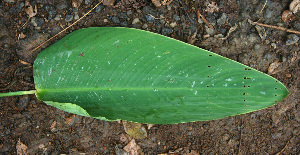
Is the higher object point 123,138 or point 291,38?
point 291,38

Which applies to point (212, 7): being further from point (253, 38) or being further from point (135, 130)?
point (135, 130)

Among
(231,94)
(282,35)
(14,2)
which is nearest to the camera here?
(231,94)

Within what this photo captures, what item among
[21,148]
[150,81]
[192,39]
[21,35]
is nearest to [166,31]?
[192,39]

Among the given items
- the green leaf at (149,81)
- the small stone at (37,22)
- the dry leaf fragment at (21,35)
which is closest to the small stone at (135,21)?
the green leaf at (149,81)

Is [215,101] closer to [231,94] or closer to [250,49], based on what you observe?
[231,94]

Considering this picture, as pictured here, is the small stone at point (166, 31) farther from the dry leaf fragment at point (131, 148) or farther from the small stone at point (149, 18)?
the dry leaf fragment at point (131, 148)

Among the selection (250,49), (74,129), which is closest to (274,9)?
(250,49)

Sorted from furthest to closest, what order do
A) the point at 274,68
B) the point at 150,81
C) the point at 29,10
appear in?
1. the point at 274,68
2. the point at 29,10
3. the point at 150,81

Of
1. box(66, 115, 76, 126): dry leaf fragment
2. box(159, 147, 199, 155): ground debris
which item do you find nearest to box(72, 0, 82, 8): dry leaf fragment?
box(66, 115, 76, 126): dry leaf fragment
